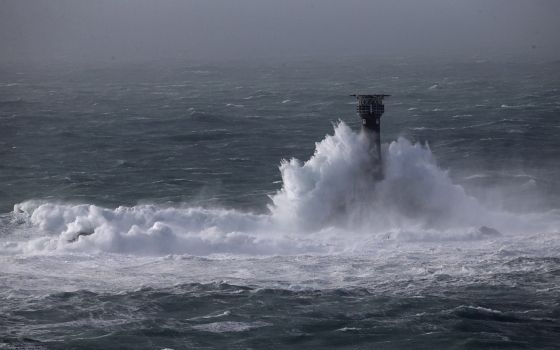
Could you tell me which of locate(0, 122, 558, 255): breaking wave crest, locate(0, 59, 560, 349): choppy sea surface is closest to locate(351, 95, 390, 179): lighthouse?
locate(0, 122, 558, 255): breaking wave crest

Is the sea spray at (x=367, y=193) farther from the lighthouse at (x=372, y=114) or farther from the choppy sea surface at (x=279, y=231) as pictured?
the lighthouse at (x=372, y=114)

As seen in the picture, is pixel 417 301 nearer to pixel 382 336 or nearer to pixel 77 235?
pixel 382 336

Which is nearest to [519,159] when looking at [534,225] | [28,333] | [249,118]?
[534,225]

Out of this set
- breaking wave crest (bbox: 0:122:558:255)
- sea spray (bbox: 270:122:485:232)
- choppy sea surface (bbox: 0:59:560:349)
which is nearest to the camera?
choppy sea surface (bbox: 0:59:560:349)

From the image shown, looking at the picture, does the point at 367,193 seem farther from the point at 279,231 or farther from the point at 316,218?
the point at 279,231

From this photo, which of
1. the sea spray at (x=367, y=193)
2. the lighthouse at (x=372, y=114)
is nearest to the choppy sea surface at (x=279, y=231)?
the sea spray at (x=367, y=193)

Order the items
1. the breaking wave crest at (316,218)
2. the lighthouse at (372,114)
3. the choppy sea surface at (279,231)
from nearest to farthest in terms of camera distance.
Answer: the choppy sea surface at (279,231) → the breaking wave crest at (316,218) → the lighthouse at (372,114)

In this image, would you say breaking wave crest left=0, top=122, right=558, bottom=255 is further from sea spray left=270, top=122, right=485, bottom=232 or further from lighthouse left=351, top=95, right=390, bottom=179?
lighthouse left=351, top=95, right=390, bottom=179
